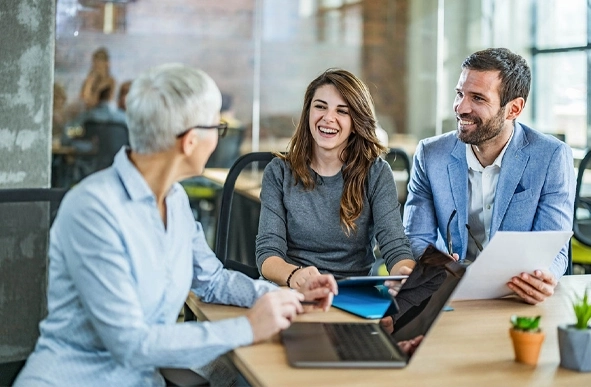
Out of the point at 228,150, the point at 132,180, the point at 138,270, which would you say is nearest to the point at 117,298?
the point at 138,270

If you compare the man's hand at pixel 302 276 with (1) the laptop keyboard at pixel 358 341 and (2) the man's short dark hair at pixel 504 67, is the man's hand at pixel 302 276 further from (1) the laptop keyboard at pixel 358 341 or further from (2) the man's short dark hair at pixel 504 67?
(2) the man's short dark hair at pixel 504 67

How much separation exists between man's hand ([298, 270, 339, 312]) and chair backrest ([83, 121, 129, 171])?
3213mm

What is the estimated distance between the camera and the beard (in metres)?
2.49

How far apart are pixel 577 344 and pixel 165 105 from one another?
852 mm

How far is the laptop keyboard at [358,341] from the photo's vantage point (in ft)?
4.88

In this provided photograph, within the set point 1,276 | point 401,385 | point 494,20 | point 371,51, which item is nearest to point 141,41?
point 371,51

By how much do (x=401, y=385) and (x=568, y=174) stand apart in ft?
4.42

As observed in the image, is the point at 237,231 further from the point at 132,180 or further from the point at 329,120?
the point at 132,180

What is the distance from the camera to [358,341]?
1.59m

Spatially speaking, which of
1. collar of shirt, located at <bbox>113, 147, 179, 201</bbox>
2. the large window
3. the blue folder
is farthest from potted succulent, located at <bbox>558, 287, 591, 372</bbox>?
the large window

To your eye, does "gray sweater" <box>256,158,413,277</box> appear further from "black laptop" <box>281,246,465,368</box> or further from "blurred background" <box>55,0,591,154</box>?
"blurred background" <box>55,0,591,154</box>

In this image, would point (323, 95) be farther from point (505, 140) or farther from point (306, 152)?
point (505, 140)

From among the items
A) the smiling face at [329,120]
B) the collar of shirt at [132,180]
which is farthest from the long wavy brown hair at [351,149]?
the collar of shirt at [132,180]

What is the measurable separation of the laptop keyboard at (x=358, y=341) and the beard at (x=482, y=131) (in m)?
0.96
